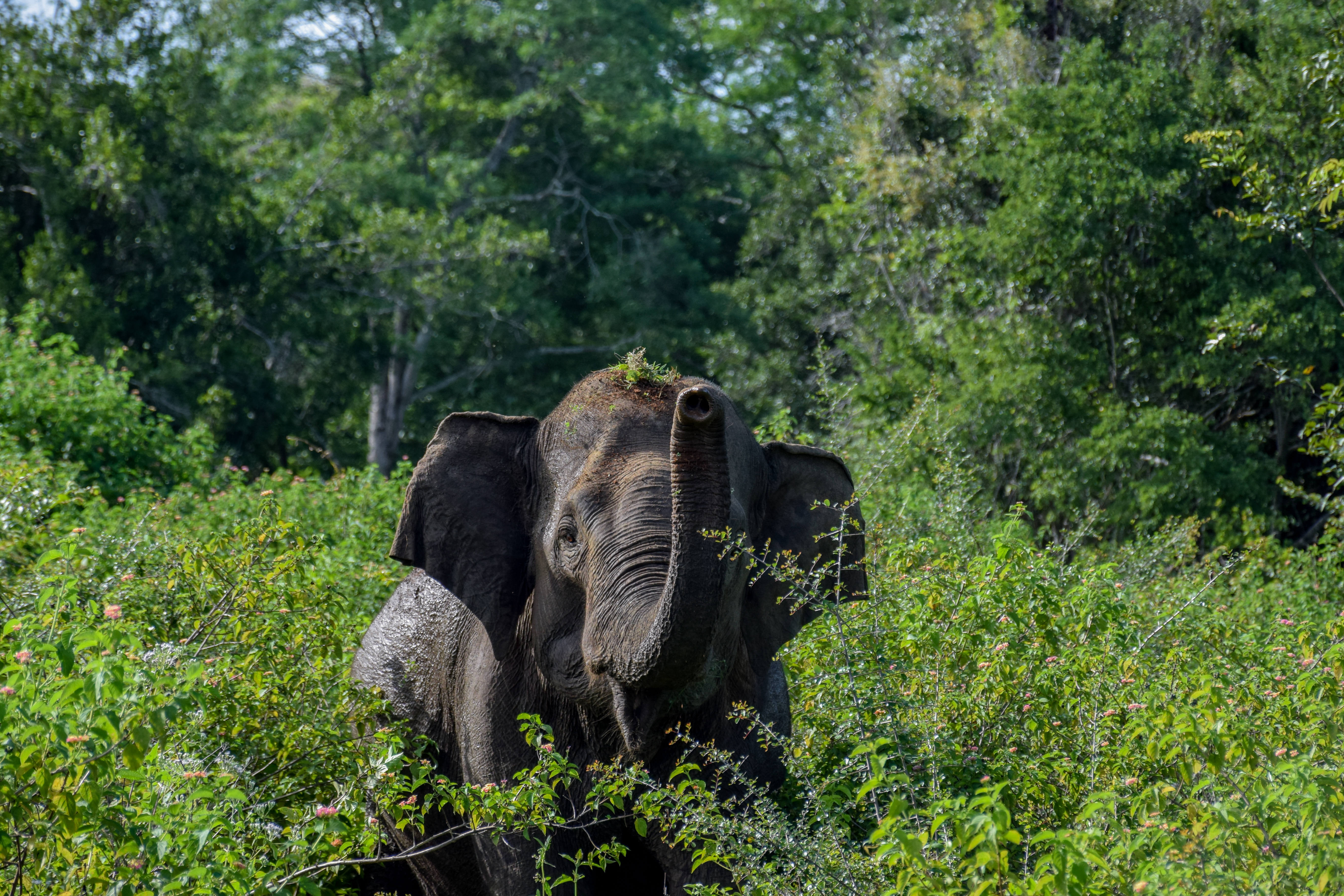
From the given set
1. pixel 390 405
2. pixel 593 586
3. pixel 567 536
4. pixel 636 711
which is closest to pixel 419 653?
pixel 567 536

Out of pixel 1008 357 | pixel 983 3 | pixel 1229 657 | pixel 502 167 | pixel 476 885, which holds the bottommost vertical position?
pixel 476 885

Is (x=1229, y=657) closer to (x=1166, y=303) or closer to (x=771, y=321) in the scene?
(x=1166, y=303)

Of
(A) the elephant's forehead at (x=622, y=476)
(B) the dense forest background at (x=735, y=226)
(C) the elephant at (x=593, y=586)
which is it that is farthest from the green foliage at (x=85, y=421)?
(A) the elephant's forehead at (x=622, y=476)

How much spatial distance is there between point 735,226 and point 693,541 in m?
23.1

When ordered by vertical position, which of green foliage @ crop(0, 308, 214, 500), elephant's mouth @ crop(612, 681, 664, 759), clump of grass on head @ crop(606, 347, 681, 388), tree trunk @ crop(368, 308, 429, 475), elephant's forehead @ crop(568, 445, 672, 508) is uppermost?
clump of grass on head @ crop(606, 347, 681, 388)

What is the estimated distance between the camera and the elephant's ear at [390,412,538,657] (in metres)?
4.52

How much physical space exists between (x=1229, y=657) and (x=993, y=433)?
776cm

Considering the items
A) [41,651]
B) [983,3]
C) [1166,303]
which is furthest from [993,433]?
[41,651]

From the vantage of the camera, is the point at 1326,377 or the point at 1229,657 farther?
the point at 1326,377

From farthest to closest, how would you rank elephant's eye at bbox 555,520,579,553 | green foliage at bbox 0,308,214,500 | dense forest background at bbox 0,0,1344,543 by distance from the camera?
1. dense forest background at bbox 0,0,1344,543
2. green foliage at bbox 0,308,214,500
3. elephant's eye at bbox 555,520,579,553

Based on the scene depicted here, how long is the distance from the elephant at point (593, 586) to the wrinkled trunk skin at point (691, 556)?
0.27ft

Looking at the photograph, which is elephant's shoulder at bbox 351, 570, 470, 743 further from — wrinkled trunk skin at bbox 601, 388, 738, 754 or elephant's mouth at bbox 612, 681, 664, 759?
wrinkled trunk skin at bbox 601, 388, 738, 754

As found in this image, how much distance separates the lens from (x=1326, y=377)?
12.3 m

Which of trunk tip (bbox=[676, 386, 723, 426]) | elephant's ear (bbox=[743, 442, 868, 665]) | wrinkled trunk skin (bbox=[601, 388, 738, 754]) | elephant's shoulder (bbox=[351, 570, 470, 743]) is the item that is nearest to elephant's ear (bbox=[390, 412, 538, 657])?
elephant's shoulder (bbox=[351, 570, 470, 743])
